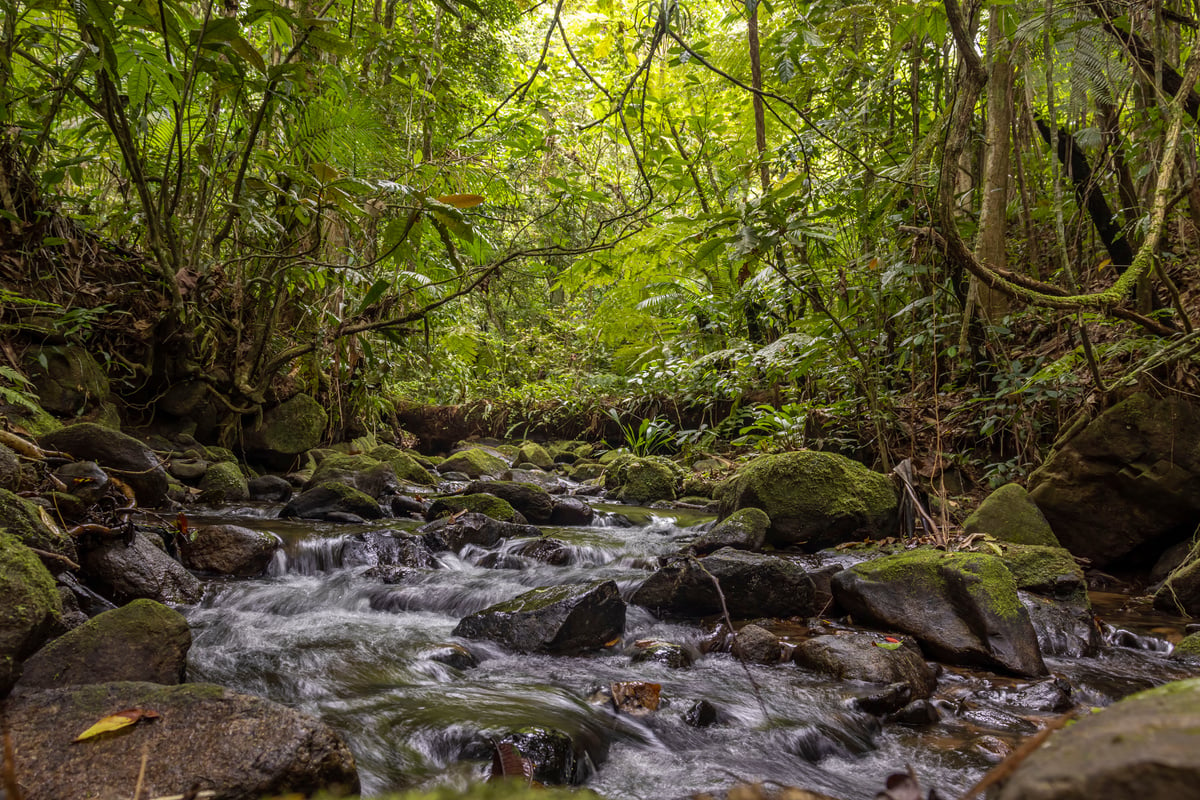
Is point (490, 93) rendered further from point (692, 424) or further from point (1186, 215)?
point (1186, 215)

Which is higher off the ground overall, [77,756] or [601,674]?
[77,756]

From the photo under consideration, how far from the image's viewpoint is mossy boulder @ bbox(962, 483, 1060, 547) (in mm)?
4312

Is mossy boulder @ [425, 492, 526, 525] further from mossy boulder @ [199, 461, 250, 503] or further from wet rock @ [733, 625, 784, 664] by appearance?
wet rock @ [733, 625, 784, 664]

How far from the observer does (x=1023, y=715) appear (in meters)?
2.61

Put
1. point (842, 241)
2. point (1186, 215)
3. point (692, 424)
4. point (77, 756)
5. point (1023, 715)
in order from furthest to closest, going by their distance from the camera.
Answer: point (692, 424) → point (842, 241) → point (1186, 215) → point (1023, 715) → point (77, 756)

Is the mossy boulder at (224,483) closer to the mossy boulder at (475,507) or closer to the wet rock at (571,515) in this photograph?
the mossy boulder at (475,507)

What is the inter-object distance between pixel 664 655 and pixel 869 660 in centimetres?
96

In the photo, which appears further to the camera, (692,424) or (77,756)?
(692,424)

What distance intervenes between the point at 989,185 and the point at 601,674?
17.4 ft

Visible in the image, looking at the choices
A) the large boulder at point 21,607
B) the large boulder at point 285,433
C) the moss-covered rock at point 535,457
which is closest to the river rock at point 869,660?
the large boulder at point 21,607

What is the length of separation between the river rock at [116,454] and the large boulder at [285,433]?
2534mm

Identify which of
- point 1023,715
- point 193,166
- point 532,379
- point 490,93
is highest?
point 490,93

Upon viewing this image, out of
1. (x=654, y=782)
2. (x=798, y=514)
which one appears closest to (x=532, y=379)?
(x=798, y=514)

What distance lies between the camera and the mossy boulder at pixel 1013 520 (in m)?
4.31
